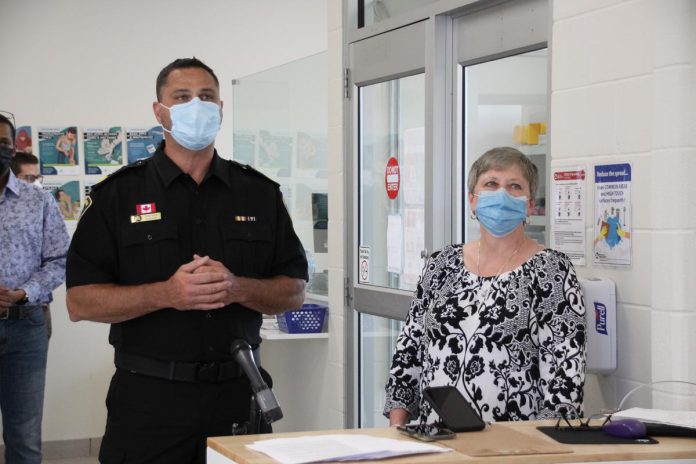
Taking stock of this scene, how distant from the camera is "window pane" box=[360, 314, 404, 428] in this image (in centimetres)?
441

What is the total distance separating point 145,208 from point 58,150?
3.62 meters

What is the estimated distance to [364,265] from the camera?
177 inches

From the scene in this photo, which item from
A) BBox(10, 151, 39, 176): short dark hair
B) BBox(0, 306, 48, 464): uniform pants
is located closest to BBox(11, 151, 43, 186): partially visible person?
BBox(10, 151, 39, 176): short dark hair

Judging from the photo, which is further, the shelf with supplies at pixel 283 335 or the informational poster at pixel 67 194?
the informational poster at pixel 67 194

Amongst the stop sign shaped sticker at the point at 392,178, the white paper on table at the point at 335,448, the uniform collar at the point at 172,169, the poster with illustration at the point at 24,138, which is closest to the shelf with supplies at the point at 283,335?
the stop sign shaped sticker at the point at 392,178

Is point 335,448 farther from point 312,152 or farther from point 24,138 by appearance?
point 24,138

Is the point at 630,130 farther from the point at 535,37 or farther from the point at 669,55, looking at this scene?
the point at 535,37

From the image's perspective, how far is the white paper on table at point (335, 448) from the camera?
1867mm

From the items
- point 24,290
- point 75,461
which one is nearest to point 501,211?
point 24,290

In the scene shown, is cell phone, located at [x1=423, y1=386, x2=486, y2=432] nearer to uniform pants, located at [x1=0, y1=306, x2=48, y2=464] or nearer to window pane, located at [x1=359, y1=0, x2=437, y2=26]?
window pane, located at [x1=359, y1=0, x2=437, y2=26]

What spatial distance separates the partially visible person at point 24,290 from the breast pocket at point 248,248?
5.45 feet

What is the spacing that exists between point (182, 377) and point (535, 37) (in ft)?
5.12

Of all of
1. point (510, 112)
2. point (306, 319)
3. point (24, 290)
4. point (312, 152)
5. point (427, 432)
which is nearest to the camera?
point (427, 432)

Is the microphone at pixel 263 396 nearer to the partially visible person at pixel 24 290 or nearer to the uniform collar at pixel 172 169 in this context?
the uniform collar at pixel 172 169
